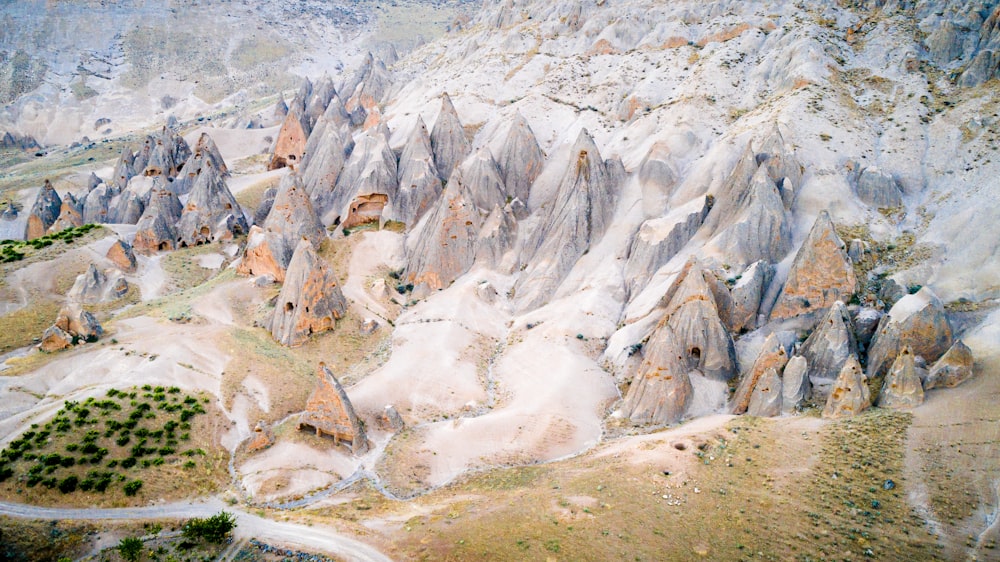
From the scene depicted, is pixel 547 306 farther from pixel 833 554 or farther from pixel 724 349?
pixel 833 554

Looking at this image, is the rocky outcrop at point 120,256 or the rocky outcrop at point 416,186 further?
the rocky outcrop at point 416,186

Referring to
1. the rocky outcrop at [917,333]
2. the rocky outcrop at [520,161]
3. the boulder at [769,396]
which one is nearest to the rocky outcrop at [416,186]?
the rocky outcrop at [520,161]

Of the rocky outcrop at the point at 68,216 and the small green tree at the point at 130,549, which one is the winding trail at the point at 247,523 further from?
the rocky outcrop at the point at 68,216

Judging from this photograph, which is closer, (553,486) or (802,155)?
(553,486)

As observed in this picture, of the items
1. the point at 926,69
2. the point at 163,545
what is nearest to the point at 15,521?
the point at 163,545

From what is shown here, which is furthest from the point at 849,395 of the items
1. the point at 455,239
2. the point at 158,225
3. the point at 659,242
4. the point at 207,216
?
the point at 158,225

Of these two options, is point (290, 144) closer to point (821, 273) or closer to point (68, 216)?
point (68, 216)

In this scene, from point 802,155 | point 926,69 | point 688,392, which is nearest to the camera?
point 688,392
